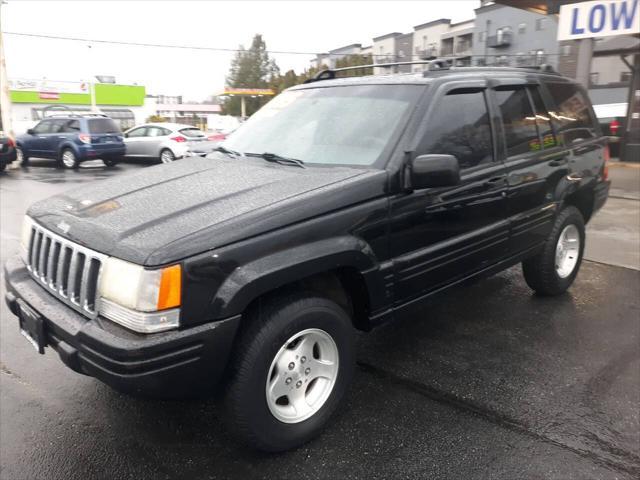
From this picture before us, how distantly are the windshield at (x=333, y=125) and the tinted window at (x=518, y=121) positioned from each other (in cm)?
92

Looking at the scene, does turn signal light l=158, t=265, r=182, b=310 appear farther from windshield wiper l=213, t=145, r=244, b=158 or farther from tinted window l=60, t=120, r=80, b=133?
tinted window l=60, t=120, r=80, b=133

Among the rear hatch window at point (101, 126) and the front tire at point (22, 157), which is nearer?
the rear hatch window at point (101, 126)

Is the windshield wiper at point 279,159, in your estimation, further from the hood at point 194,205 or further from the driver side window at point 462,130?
the driver side window at point 462,130

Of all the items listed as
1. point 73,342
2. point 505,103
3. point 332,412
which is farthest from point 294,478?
point 505,103

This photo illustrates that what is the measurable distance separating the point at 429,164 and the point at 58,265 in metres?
2.00

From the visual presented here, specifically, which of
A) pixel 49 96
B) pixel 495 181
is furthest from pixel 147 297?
pixel 49 96

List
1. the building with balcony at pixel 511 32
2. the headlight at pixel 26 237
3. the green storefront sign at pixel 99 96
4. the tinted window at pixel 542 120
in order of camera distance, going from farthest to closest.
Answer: the green storefront sign at pixel 99 96 < the building with balcony at pixel 511 32 < the tinted window at pixel 542 120 < the headlight at pixel 26 237

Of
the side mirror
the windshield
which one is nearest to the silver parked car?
the windshield

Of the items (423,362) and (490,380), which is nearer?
(490,380)

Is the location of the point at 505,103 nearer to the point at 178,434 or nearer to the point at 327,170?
the point at 327,170

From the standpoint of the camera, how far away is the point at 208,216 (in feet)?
7.82

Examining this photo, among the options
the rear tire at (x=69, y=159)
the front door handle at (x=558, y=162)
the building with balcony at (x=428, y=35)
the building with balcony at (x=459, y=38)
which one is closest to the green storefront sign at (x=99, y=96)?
the building with balcony at (x=428, y=35)

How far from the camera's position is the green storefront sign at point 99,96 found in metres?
50.1

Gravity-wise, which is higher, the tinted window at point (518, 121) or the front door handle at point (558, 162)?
the tinted window at point (518, 121)
